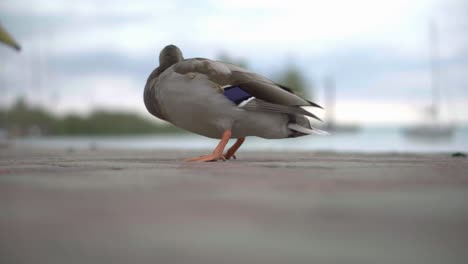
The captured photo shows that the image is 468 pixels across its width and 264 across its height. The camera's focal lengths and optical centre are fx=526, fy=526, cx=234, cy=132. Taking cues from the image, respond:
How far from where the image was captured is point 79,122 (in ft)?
143

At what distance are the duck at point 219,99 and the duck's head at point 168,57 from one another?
0.23 m

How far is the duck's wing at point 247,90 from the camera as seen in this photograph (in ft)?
12.2

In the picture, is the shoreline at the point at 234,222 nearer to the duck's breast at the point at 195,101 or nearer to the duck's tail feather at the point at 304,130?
the duck's breast at the point at 195,101

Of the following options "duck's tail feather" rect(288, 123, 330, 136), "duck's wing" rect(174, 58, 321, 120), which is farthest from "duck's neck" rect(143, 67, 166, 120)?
"duck's tail feather" rect(288, 123, 330, 136)

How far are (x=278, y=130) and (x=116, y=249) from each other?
9.15 feet

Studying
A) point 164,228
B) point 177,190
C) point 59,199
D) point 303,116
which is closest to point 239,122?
point 303,116

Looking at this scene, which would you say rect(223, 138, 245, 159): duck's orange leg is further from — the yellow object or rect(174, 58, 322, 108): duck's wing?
the yellow object

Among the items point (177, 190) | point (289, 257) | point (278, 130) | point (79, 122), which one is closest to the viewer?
point (289, 257)

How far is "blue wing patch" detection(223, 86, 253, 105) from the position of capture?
3.72 meters

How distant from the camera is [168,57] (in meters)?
4.21

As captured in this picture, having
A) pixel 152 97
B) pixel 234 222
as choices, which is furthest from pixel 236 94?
pixel 234 222

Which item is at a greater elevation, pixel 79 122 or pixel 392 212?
pixel 392 212

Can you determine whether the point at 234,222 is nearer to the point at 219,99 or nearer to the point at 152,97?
the point at 219,99

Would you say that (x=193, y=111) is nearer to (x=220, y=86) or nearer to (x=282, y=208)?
(x=220, y=86)
